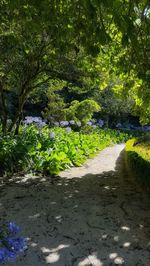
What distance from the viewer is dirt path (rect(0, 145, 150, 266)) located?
4078mm

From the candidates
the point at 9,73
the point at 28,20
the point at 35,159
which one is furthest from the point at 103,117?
the point at 28,20

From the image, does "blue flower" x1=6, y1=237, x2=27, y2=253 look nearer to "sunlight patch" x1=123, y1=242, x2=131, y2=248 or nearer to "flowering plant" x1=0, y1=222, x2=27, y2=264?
"flowering plant" x1=0, y1=222, x2=27, y2=264

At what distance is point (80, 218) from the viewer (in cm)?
540

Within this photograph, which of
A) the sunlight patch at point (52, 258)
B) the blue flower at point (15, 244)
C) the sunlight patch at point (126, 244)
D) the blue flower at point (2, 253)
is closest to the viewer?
the blue flower at point (2, 253)

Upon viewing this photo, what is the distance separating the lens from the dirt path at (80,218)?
4.08m

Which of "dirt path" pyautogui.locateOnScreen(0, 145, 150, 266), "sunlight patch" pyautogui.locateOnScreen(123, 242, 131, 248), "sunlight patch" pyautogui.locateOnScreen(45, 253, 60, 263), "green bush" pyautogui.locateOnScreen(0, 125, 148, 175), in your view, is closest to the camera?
"sunlight patch" pyautogui.locateOnScreen(45, 253, 60, 263)

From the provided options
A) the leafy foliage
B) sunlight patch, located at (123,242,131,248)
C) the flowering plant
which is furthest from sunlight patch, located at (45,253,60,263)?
the leafy foliage

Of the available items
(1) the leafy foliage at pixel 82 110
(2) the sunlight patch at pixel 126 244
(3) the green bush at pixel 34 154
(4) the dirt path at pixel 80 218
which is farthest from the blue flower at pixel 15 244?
(1) the leafy foliage at pixel 82 110

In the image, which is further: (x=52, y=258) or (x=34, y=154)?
(x=34, y=154)

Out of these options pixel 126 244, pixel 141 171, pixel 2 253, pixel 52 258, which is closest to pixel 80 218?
pixel 126 244

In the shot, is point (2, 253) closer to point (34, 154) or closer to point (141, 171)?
point (141, 171)

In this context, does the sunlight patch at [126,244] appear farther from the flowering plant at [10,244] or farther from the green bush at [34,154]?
the green bush at [34,154]

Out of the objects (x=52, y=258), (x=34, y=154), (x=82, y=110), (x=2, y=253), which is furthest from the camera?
(x=82, y=110)

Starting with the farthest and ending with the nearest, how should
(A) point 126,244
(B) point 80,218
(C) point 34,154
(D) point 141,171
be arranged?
(C) point 34,154
(D) point 141,171
(B) point 80,218
(A) point 126,244
